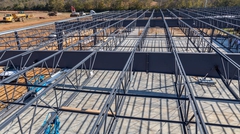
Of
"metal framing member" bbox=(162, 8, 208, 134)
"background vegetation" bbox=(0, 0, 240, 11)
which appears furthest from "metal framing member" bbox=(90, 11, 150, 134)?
"background vegetation" bbox=(0, 0, 240, 11)

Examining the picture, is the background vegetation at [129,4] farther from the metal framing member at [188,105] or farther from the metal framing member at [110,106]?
the metal framing member at [188,105]

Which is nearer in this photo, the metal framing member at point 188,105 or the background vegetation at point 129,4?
the metal framing member at point 188,105

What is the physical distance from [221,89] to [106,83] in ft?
30.9

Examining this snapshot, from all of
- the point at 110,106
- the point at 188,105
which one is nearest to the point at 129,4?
the point at 188,105

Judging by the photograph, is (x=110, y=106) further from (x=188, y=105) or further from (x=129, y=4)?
(x=129, y=4)

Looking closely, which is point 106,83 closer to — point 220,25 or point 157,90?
point 157,90

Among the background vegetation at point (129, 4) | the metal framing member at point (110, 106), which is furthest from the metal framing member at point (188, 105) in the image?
the background vegetation at point (129, 4)

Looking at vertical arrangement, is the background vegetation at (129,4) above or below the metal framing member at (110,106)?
Result: above

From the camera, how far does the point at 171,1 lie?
69750 mm

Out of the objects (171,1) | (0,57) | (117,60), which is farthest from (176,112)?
(171,1)

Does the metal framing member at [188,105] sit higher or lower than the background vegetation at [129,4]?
lower

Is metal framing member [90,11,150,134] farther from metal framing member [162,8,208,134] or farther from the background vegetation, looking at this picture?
the background vegetation

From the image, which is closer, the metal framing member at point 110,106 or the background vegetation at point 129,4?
the metal framing member at point 110,106

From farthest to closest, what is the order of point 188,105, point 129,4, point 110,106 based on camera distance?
point 129,4 < point 188,105 < point 110,106
